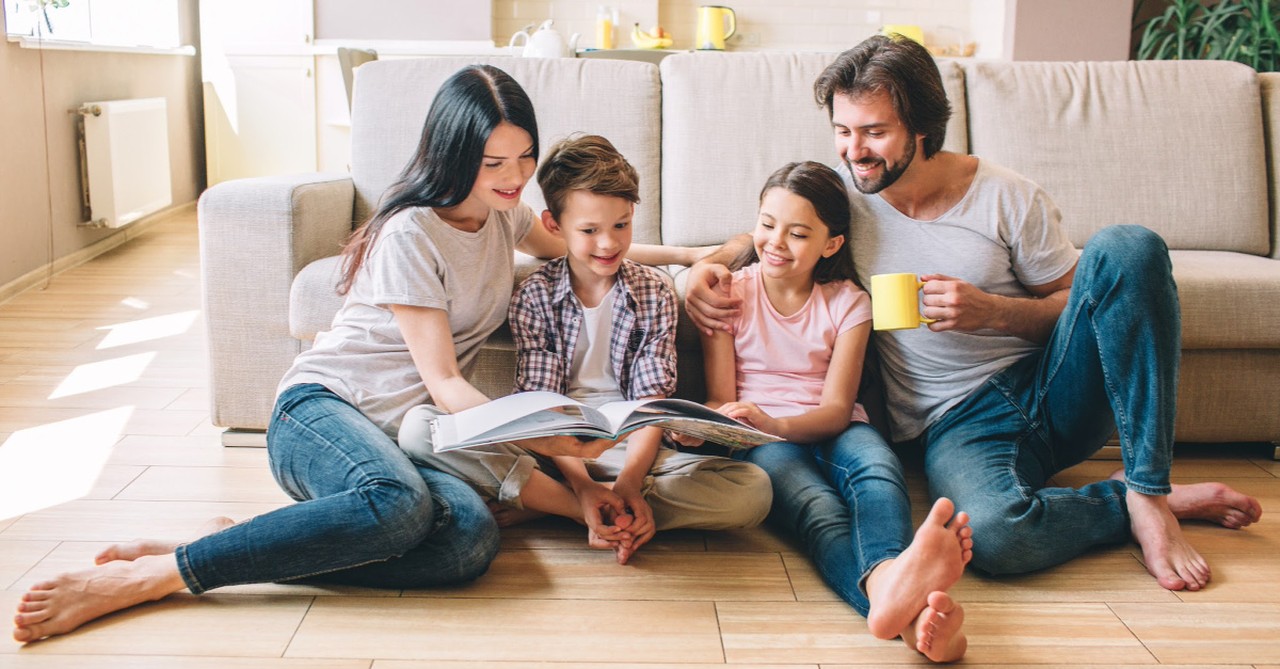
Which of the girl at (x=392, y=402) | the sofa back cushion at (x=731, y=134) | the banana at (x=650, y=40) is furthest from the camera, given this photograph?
the banana at (x=650, y=40)

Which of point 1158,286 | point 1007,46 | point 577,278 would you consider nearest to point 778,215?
point 577,278

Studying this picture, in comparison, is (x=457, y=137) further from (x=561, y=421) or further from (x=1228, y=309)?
(x=1228, y=309)

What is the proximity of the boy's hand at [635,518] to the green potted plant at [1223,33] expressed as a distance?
10.5ft

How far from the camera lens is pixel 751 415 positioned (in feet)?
5.64

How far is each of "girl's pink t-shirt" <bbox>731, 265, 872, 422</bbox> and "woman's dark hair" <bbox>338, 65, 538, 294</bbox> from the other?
0.50 m

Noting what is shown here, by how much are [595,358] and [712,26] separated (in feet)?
12.9

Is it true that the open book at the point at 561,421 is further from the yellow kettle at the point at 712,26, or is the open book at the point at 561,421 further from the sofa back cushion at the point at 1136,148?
the yellow kettle at the point at 712,26

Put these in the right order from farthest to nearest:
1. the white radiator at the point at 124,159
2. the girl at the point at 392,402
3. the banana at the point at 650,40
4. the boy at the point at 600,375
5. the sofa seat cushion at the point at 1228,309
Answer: the banana at the point at 650,40, the white radiator at the point at 124,159, the sofa seat cushion at the point at 1228,309, the boy at the point at 600,375, the girl at the point at 392,402

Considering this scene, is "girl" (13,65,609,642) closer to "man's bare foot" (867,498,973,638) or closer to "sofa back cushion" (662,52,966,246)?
"man's bare foot" (867,498,973,638)

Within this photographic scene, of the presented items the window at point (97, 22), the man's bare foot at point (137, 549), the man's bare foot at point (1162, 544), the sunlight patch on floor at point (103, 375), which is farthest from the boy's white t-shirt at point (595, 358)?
the window at point (97, 22)

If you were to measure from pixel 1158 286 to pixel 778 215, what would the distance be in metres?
0.60

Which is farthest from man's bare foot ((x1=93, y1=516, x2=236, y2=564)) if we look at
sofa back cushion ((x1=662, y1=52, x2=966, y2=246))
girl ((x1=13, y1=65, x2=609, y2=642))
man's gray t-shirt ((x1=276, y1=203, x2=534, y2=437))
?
sofa back cushion ((x1=662, y1=52, x2=966, y2=246))

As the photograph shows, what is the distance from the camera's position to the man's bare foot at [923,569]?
1382 mm

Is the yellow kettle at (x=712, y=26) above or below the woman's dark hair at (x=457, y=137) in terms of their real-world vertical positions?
above
